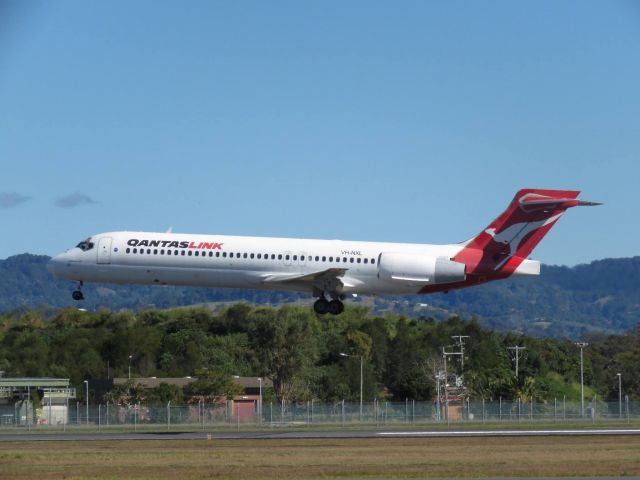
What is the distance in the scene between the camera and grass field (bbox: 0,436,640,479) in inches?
1553

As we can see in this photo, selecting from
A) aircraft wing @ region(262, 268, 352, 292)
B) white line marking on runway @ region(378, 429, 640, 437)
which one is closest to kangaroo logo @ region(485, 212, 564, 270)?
aircraft wing @ region(262, 268, 352, 292)

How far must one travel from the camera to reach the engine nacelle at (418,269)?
5962cm

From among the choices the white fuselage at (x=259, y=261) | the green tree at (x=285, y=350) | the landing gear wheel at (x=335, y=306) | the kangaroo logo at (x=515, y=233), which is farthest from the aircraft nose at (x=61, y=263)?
the green tree at (x=285, y=350)

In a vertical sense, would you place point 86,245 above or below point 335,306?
above

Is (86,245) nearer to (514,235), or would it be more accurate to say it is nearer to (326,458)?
(514,235)

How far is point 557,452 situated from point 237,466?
496 inches

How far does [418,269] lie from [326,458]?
55.1ft

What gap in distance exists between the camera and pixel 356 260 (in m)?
60.4

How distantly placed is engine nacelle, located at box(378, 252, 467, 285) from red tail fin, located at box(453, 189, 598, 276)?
0.68 meters

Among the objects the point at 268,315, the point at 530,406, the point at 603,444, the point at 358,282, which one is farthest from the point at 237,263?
the point at 268,315

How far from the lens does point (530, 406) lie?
77625 mm

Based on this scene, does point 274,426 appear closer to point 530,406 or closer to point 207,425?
point 207,425

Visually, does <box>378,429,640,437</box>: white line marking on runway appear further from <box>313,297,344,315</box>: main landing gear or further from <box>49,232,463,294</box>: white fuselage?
<box>49,232,463,294</box>: white fuselage

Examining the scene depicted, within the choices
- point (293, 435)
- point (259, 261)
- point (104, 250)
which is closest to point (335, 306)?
point (259, 261)
